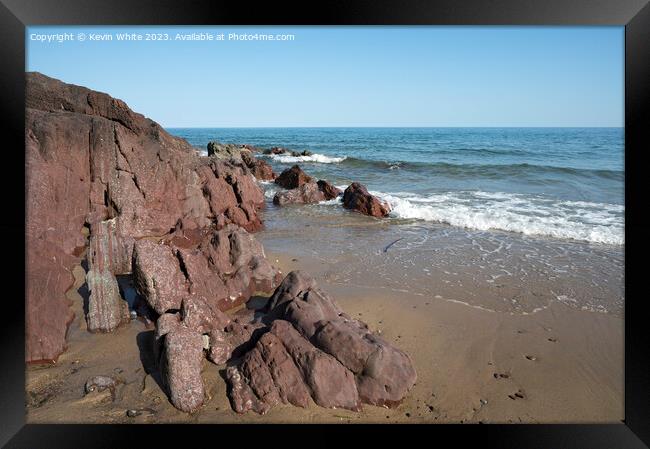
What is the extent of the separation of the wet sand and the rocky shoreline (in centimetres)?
13

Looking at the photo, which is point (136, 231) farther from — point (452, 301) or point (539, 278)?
point (539, 278)

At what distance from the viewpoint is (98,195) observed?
754 cm

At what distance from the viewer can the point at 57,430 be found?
125 inches

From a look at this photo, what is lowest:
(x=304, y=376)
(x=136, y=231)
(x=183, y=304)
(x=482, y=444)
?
(x=482, y=444)

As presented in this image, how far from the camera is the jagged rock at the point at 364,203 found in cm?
1162

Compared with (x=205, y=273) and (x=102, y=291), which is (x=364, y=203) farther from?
(x=102, y=291)

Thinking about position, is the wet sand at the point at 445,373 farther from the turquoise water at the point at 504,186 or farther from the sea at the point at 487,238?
the turquoise water at the point at 504,186

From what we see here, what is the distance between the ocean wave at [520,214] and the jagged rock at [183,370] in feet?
24.9

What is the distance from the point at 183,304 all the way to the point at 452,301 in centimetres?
339

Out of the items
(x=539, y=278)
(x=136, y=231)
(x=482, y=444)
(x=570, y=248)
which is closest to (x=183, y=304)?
(x=482, y=444)
